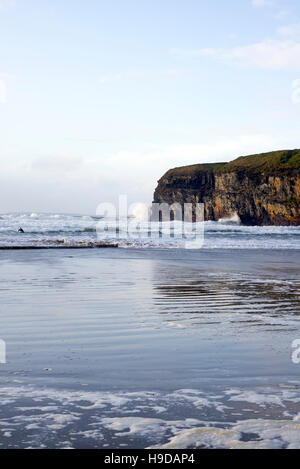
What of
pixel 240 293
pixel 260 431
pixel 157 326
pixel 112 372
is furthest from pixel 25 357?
pixel 240 293

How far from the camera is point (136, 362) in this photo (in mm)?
4168

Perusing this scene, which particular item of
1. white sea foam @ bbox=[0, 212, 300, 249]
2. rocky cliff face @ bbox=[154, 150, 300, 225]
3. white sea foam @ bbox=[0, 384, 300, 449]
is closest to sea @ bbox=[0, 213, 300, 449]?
white sea foam @ bbox=[0, 384, 300, 449]

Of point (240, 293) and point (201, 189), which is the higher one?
point (201, 189)

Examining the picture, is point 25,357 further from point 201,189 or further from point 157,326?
point 201,189

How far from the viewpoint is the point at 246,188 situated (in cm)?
8750

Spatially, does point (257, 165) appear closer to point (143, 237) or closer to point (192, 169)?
point (192, 169)

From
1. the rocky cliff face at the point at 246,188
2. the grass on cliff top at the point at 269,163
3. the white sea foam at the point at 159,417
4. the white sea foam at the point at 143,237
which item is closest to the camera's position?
the white sea foam at the point at 159,417

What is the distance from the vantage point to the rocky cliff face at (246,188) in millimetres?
79750

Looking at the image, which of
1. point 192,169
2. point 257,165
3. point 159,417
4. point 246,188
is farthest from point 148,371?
point 192,169

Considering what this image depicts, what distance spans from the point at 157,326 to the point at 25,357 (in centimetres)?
203

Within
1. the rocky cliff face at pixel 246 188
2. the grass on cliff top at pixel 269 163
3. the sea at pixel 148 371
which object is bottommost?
the sea at pixel 148 371
